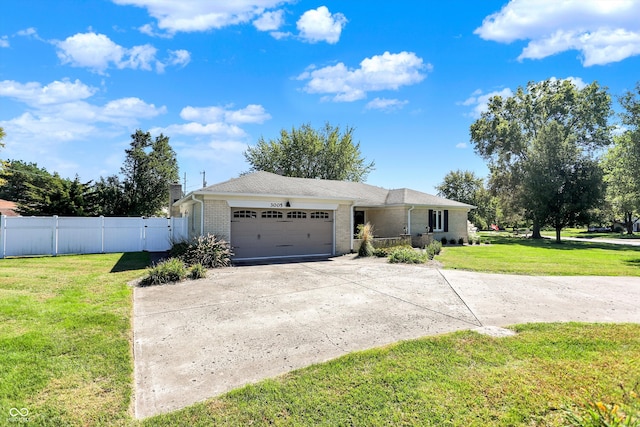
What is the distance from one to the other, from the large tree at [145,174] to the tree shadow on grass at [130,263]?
17052mm

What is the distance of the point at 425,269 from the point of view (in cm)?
1142

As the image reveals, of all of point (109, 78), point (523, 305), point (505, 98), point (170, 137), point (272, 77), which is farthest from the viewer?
point (505, 98)

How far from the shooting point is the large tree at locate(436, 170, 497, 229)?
4509 cm

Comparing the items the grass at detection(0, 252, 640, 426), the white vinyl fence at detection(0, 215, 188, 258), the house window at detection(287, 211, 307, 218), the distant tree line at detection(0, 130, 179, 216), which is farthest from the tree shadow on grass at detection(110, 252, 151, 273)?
the distant tree line at detection(0, 130, 179, 216)

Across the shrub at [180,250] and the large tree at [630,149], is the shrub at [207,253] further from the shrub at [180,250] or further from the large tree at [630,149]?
the large tree at [630,149]

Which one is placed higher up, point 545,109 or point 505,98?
point 505,98

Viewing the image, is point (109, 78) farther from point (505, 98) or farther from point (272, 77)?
point (505, 98)

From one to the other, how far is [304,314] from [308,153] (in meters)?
31.4

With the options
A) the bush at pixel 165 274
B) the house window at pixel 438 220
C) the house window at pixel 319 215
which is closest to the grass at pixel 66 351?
the bush at pixel 165 274

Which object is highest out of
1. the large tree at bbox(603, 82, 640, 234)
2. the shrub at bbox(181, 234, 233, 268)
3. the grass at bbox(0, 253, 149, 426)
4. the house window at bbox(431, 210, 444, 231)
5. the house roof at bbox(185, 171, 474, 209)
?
the large tree at bbox(603, 82, 640, 234)

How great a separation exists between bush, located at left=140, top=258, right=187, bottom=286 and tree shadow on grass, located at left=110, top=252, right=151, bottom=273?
2.41 meters

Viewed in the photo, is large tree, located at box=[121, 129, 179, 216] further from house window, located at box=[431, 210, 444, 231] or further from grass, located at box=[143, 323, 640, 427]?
grass, located at box=[143, 323, 640, 427]

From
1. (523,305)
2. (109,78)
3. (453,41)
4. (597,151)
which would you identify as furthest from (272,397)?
(597,151)

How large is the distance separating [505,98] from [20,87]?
140ft
